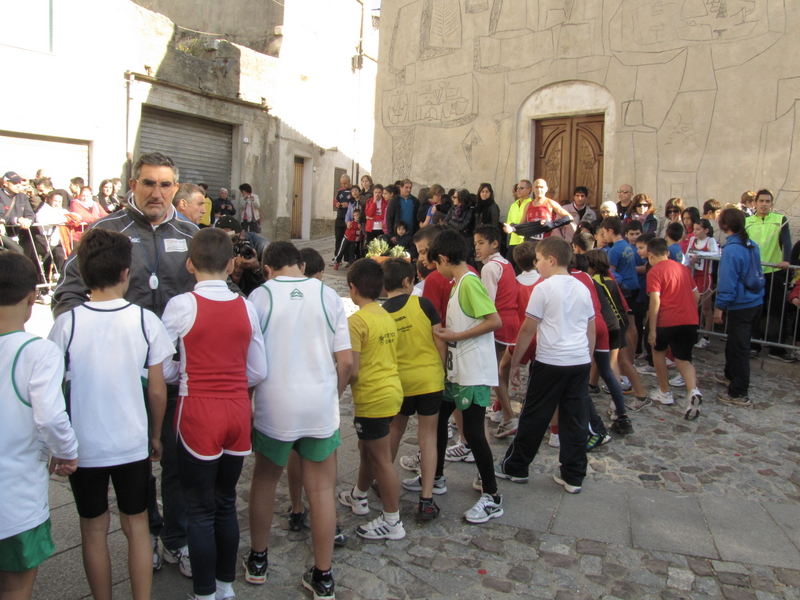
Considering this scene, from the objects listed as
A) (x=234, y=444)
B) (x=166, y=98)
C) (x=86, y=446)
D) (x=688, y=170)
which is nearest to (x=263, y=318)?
(x=234, y=444)

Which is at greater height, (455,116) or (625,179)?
(455,116)

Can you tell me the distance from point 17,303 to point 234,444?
40.6 inches

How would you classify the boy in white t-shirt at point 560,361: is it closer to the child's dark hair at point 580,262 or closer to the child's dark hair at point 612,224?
the child's dark hair at point 580,262

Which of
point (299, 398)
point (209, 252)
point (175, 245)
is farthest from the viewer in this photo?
point (175, 245)

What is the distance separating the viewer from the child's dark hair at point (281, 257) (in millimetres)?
3109

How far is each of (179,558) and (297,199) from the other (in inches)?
778

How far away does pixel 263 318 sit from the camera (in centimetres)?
298

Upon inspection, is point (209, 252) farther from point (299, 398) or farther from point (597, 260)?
point (597, 260)

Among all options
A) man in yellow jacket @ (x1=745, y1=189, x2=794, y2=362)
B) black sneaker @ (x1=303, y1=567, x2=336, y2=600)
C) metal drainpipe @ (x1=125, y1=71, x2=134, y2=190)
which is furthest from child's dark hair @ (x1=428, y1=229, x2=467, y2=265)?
metal drainpipe @ (x1=125, y1=71, x2=134, y2=190)

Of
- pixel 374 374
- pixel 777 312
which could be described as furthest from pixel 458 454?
pixel 777 312

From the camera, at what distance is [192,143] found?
1809cm

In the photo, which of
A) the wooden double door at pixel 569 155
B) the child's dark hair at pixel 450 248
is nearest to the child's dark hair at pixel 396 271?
the child's dark hair at pixel 450 248

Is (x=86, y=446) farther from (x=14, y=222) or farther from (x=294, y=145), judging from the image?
(x=294, y=145)

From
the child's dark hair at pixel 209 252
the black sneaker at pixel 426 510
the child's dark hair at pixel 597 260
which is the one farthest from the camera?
the child's dark hair at pixel 597 260
